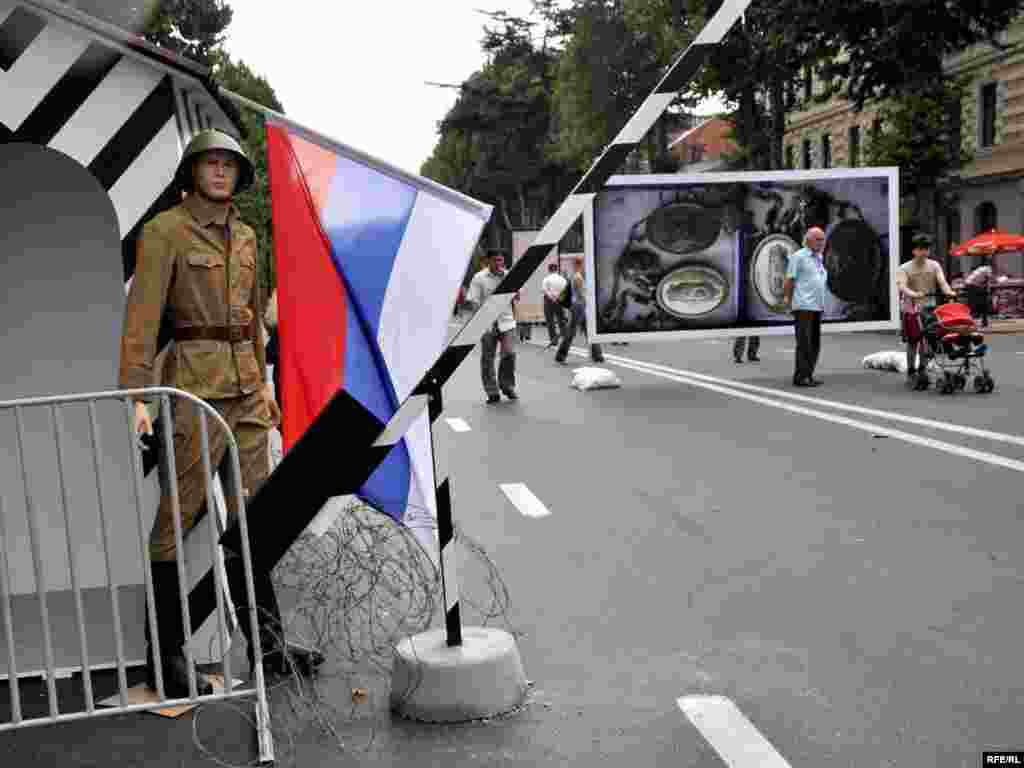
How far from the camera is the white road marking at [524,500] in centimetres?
801

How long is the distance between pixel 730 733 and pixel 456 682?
0.85 metres

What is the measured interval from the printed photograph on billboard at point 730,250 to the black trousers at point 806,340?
114 inches

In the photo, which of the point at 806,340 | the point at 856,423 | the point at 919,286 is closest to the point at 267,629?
the point at 856,423

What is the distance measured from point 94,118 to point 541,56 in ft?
190

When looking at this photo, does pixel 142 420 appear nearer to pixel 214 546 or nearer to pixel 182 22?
pixel 214 546

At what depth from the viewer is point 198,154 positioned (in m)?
4.58

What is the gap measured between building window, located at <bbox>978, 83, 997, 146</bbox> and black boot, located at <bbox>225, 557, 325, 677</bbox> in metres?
38.3

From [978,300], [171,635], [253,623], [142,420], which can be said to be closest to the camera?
[253,623]

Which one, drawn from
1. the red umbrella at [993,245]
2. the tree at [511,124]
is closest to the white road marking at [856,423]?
the red umbrella at [993,245]

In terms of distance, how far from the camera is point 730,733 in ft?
13.0

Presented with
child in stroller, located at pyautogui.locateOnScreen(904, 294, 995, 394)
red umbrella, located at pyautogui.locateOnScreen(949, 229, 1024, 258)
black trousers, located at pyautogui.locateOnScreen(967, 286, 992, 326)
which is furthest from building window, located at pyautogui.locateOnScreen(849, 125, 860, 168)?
child in stroller, located at pyautogui.locateOnScreen(904, 294, 995, 394)

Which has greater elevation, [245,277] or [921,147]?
[921,147]

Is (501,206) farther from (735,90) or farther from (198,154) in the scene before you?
(198,154)

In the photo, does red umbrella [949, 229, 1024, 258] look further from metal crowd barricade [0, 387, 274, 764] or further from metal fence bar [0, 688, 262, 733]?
metal fence bar [0, 688, 262, 733]
